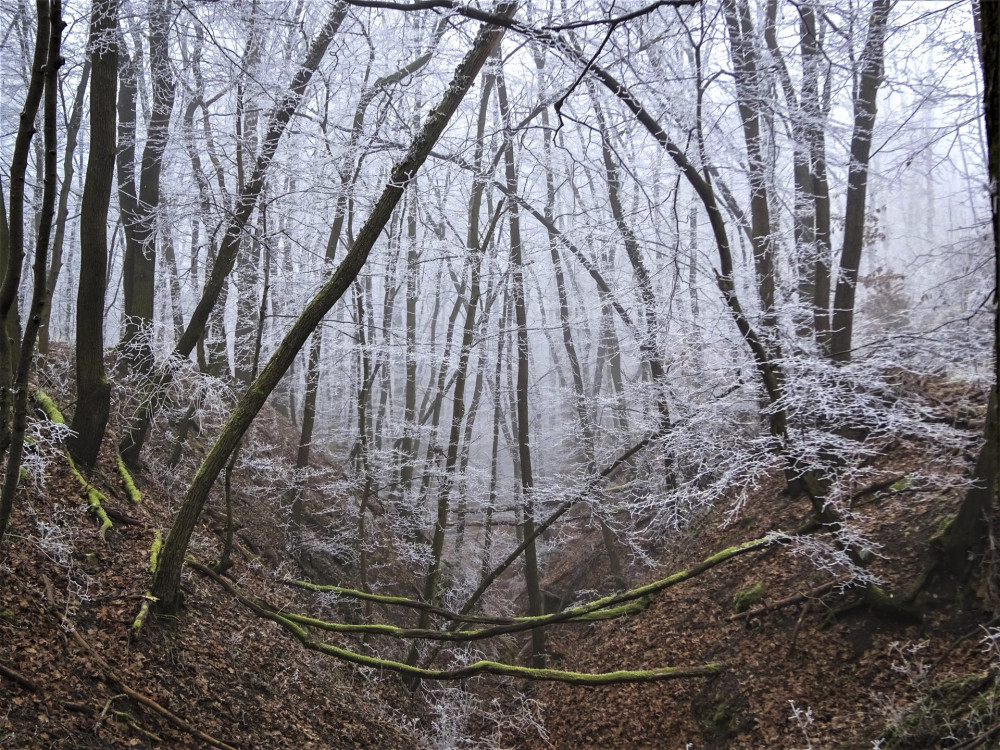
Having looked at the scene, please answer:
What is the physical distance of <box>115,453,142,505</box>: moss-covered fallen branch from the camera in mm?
6781

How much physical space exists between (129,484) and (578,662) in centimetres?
630

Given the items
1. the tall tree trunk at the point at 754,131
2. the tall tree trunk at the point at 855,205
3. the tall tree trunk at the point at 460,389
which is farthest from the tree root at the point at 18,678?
the tall tree trunk at the point at 855,205

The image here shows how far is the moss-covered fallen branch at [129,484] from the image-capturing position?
678cm

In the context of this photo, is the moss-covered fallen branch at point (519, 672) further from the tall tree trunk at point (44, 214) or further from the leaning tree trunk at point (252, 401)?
the tall tree trunk at point (44, 214)

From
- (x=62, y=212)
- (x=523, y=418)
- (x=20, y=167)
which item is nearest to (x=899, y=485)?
(x=523, y=418)

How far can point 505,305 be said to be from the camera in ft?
39.5

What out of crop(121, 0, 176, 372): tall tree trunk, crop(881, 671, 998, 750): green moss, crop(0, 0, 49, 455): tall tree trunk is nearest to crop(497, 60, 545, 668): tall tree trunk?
crop(121, 0, 176, 372): tall tree trunk

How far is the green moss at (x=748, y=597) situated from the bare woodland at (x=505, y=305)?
0.04 metres

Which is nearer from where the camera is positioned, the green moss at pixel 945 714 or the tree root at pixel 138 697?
the tree root at pixel 138 697

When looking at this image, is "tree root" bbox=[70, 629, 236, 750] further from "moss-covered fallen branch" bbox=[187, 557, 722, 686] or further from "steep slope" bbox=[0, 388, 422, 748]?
"moss-covered fallen branch" bbox=[187, 557, 722, 686]

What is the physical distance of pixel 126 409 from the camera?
8.11 m

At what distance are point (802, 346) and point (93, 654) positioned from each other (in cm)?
575

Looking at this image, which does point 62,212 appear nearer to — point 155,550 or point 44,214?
point 155,550

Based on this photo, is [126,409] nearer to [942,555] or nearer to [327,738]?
[327,738]
